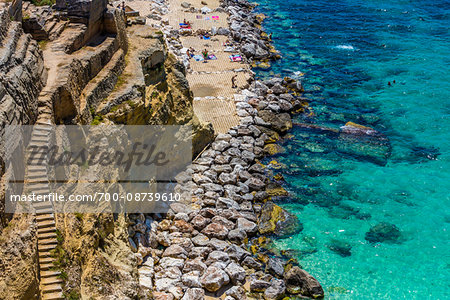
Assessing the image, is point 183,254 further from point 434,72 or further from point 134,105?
point 434,72

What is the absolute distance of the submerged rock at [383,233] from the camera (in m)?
26.0

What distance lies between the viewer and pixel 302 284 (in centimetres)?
2225

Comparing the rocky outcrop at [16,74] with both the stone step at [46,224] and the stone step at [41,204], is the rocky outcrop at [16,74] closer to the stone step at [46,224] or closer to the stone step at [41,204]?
the stone step at [41,204]

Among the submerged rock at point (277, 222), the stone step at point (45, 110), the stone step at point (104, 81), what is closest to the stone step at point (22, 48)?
the stone step at point (45, 110)

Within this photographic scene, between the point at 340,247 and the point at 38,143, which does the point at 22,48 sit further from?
the point at 340,247

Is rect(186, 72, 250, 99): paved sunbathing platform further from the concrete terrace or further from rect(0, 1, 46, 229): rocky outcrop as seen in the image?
→ rect(0, 1, 46, 229): rocky outcrop

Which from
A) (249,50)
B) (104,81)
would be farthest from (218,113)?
(104,81)

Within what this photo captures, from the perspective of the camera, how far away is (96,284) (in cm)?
1698

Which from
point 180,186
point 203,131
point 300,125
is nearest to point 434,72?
point 300,125

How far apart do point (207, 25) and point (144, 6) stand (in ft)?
26.5

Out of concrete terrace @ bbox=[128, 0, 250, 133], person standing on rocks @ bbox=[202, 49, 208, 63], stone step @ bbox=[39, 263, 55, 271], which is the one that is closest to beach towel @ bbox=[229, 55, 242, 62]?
concrete terrace @ bbox=[128, 0, 250, 133]

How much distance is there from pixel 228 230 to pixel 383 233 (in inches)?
369

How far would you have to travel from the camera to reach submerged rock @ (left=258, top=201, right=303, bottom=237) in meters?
25.9

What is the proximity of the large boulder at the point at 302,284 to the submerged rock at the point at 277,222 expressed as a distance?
3.48 m
